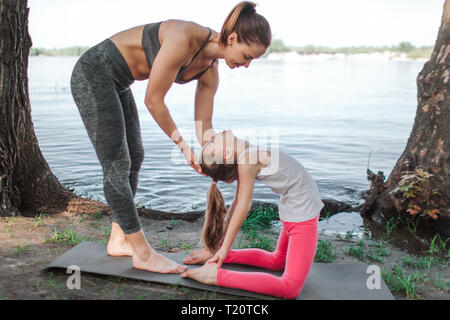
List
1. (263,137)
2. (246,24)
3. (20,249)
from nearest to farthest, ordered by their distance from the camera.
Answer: (246,24)
(20,249)
(263,137)

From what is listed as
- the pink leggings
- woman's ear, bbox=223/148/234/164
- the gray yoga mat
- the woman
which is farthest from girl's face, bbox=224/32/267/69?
the gray yoga mat

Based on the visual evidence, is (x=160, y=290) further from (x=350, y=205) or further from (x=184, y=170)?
(x=184, y=170)

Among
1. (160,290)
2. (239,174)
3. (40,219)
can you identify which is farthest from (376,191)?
(40,219)

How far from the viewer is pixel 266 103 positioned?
15969 millimetres

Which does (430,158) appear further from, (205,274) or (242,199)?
(205,274)

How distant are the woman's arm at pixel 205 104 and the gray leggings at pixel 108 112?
0.49 metres

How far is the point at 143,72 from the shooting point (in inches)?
108

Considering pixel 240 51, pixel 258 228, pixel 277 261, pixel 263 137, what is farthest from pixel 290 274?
pixel 263 137

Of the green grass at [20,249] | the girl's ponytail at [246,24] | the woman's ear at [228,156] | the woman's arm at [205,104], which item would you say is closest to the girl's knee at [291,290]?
the woman's ear at [228,156]

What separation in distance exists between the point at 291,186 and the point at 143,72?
3.80ft

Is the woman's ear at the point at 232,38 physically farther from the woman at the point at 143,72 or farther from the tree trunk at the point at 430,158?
the tree trunk at the point at 430,158

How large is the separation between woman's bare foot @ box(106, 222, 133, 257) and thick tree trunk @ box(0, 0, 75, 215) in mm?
1328

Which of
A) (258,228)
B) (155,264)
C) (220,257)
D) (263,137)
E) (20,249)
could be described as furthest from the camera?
(263,137)

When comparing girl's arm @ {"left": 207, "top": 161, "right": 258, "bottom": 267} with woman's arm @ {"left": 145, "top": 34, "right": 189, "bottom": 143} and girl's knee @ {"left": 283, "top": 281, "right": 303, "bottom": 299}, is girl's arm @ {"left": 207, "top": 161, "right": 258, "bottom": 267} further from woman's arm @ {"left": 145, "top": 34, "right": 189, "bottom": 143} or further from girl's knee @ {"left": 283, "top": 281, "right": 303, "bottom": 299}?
woman's arm @ {"left": 145, "top": 34, "right": 189, "bottom": 143}
